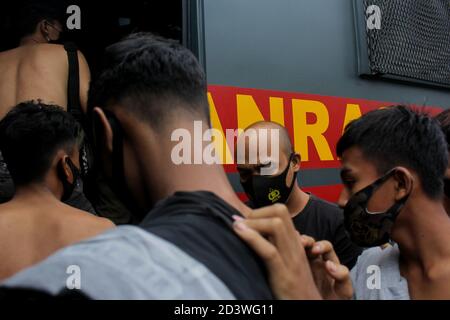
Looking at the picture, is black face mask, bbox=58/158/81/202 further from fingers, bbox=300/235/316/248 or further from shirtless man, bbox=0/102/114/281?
fingers, bbox=300/235/316/248

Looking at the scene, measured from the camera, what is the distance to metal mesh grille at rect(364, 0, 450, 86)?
283 centimetres

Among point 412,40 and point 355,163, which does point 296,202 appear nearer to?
A: point 355,163

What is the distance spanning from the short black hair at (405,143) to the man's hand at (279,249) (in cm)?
74

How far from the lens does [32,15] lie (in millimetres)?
2688

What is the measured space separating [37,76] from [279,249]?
2.01 meters

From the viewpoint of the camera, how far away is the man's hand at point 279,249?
87cm

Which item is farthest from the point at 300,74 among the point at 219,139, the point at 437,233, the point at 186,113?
the point at 186,113

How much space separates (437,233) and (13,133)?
1.61 m

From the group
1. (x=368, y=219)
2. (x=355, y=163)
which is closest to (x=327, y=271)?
(x=368, y=219)

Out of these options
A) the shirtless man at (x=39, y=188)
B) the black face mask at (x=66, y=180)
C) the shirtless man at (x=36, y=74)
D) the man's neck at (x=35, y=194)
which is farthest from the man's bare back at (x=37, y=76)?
the man's neck at (x=35, y=194)

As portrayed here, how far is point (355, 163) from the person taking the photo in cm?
163

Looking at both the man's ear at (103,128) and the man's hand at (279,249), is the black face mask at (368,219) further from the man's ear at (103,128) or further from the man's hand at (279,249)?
the man's ear at (103,128)

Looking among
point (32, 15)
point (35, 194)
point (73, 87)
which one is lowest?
point (35, 194)

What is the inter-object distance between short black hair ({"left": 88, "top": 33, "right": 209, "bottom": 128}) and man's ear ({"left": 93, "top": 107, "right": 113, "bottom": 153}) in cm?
3
